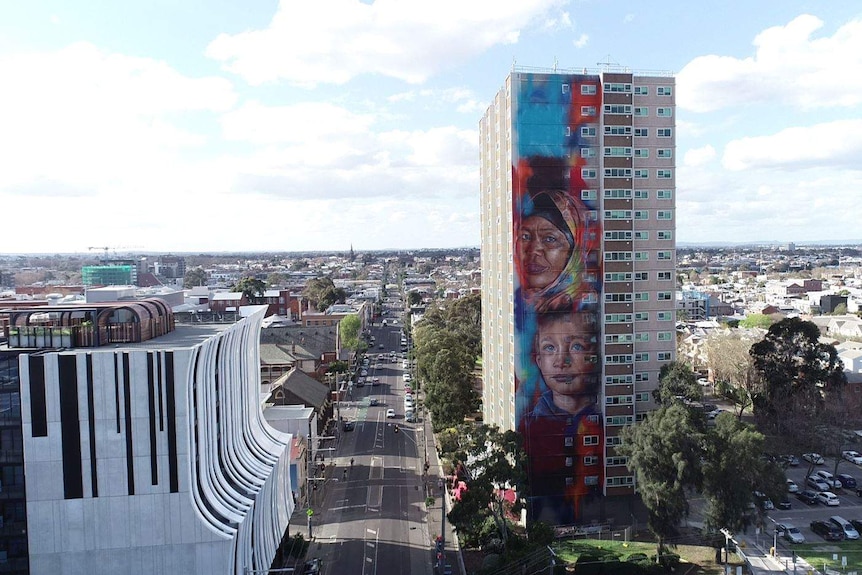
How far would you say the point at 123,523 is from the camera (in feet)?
93.1

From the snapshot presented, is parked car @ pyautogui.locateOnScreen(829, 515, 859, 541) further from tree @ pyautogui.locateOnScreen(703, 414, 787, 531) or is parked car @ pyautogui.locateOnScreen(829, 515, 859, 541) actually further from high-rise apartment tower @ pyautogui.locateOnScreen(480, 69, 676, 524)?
high-rise apartment tower @ pyautogui.locateOnScreen(480, 69, 676, 524)

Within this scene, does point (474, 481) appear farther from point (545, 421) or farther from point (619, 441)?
point (619, 441)

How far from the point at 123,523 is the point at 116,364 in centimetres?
693

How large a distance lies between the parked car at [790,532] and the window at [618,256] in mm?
19805

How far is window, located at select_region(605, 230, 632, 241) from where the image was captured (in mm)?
46469

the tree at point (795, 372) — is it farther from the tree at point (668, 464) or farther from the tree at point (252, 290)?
the tree at point (252, 290)

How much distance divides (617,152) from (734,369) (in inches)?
1364

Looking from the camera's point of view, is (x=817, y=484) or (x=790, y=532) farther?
(x=817, y=484)

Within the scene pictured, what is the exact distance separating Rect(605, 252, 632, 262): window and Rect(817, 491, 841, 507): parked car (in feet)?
71.6

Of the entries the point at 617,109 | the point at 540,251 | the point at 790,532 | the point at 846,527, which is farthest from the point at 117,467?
the point at 846,527

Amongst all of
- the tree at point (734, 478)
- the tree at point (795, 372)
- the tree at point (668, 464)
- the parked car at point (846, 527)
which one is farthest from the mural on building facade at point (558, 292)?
the tree at point (795, 372)

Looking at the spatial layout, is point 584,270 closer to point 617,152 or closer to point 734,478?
point 617,152

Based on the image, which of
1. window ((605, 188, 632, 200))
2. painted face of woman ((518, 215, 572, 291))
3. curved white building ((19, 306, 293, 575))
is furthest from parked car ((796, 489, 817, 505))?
curved white building ((19, 306, 293, 575))

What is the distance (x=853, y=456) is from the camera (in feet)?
184
